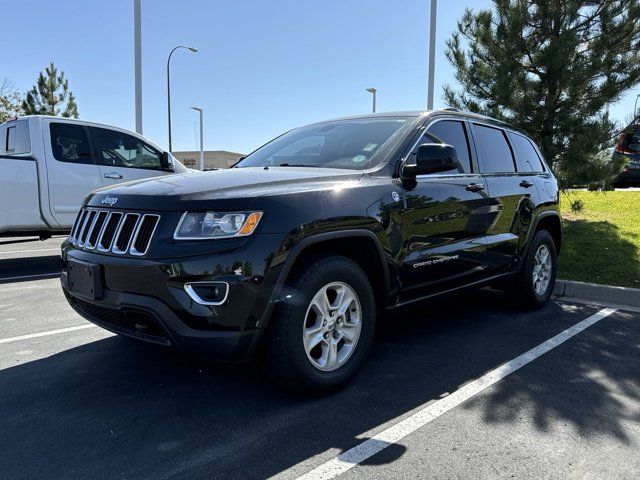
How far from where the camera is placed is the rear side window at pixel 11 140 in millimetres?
7711

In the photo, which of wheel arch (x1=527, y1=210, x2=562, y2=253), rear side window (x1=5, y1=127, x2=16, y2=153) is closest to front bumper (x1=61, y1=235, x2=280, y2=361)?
wheel arch (x1=527, y1=210, x2=562, y2=253)

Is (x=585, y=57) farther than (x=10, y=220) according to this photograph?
Yes

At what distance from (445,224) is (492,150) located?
4.42 feet

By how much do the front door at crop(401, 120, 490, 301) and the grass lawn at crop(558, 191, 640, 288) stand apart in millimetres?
2806

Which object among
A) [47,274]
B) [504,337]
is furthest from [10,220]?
[504,337]

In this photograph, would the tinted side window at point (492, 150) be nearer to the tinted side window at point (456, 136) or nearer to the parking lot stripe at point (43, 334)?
the tinted side window at point (456, 136)

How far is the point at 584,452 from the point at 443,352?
1464 millimetres

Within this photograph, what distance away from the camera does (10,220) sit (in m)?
6.99

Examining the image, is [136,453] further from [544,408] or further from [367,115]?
[367,115]

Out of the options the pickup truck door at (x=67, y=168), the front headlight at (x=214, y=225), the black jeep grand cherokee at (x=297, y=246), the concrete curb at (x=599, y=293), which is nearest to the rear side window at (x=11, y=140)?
the pickup truck door at (x=67, y=168)

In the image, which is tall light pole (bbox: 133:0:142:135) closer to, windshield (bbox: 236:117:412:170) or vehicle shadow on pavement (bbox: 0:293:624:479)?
windshield (bbox: 236:117:412:170)

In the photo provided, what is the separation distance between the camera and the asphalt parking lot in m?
2.49

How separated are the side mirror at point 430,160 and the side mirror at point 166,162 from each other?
505cm

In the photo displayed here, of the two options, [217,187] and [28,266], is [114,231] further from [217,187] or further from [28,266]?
[28,266]
